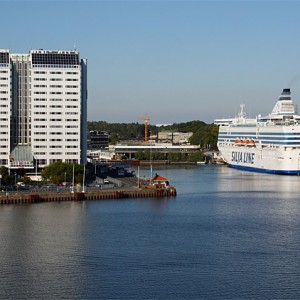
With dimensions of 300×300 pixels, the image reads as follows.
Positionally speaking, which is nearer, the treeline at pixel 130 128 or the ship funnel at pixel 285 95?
the ship funnel at pixel 285 95

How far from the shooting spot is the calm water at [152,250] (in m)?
17.1

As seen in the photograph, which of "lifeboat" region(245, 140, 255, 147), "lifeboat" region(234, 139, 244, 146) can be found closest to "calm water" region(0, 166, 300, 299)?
"lifeboat" region(245, 140, 255, 147)

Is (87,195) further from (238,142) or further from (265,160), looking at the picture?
(238,142)

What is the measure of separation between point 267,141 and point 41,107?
1771 cm

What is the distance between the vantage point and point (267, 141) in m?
54.1

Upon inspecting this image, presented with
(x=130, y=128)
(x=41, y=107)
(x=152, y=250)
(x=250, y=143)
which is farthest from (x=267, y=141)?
(x=130, y=128)

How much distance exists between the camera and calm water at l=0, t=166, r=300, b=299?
56.2 ft

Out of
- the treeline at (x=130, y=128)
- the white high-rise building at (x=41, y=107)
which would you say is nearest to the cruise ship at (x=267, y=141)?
the white high-rise building at (x=41, y=107)

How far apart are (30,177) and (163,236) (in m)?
19.9

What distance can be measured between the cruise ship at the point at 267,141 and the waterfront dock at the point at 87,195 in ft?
54.2

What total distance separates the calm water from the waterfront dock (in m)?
1.21

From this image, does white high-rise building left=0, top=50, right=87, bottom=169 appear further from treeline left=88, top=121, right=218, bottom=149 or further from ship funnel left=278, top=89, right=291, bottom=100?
treeline left=88, top=121, right=218, bottom=149

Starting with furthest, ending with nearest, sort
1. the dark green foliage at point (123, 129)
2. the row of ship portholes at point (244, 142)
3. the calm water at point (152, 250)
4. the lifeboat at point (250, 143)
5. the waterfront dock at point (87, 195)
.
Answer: the dark green foliage at point (123, 129) < the row of ship portholes at point (244, 142) < the lifeboat at point (250, 143) < the waterfront dock at point (87, 195) < the calm water at point (152, 250)

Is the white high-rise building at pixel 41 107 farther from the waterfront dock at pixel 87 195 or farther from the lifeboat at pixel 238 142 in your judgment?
the lifeboat at pixel 238 142
